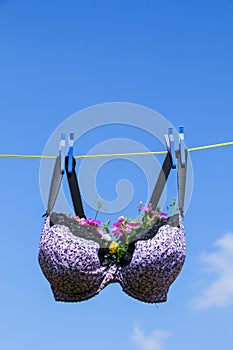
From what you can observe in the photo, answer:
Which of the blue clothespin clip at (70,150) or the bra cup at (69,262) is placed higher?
the blue clothespin clip at (70,150)

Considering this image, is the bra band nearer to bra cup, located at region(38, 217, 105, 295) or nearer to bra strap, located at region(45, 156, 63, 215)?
bra strap, located at region(45, 156, 63, 215)

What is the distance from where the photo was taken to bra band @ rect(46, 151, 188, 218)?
419cm

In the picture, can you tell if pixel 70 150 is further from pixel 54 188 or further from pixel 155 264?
pixel 155 264

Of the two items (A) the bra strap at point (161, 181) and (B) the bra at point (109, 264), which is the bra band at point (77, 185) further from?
(B) the bra at point (109, 264)

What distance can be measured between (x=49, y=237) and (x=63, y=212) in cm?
21

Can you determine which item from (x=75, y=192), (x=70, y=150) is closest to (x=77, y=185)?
(x=75, y=192)

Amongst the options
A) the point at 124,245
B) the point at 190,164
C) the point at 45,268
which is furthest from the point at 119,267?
the point at 190,164

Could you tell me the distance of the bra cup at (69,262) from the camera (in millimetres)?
3971

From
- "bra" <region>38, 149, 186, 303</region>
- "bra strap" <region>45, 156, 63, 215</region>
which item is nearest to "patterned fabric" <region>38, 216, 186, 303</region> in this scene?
"bra" <region>38, 149, 186, 303</region>

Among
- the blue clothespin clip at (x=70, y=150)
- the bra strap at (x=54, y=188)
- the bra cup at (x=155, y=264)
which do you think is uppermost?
the blue clothespin clip at (x=70, y=150)

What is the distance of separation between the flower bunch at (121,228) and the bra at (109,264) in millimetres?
38

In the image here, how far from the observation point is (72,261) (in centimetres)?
396

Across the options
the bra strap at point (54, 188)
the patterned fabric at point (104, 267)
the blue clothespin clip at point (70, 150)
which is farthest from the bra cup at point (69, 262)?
the blue clothespin clip at point (70, 150)

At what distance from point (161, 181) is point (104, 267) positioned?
1.85 ft
